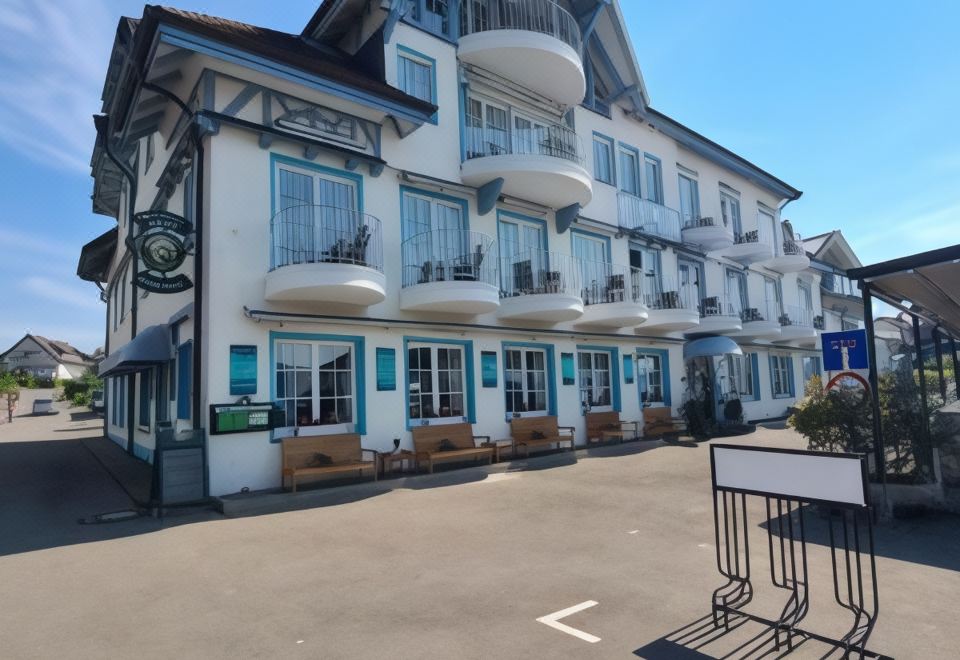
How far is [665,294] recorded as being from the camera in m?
18.0

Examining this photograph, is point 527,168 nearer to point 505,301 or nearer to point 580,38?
point 505,301

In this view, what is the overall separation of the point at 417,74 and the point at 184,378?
788cm

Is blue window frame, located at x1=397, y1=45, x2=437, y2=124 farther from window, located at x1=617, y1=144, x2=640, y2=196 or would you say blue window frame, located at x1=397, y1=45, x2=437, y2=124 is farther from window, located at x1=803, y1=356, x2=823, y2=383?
window, located at x1=803, y1=356, x2=823, y2=383

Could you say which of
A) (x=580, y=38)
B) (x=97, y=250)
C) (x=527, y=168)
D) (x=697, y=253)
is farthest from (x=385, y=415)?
(x=97, y=250)

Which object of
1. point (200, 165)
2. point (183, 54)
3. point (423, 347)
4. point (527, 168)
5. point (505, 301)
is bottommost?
point (423, 347)

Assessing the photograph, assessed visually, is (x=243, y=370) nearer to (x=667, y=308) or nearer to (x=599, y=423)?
(x=599, y=423)

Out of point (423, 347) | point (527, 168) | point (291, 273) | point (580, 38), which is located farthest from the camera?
point (580, 38)

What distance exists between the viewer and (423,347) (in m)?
12.5

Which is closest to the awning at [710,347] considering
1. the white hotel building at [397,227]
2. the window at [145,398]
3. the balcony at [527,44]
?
the white hotel building at [397,227]

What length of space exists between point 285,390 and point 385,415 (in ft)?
6.39

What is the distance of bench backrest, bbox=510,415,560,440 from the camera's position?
44.4 ft

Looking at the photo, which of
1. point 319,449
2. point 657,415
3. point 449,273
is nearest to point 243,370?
point 319,449

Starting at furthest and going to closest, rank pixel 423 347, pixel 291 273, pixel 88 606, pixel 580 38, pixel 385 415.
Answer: pixel 580 38, pixel 423 347, pixel 385 415, pixel 291 273, pixel 88 606

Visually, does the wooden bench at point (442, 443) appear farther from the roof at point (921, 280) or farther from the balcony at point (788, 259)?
the balcony at point (788, 259)
